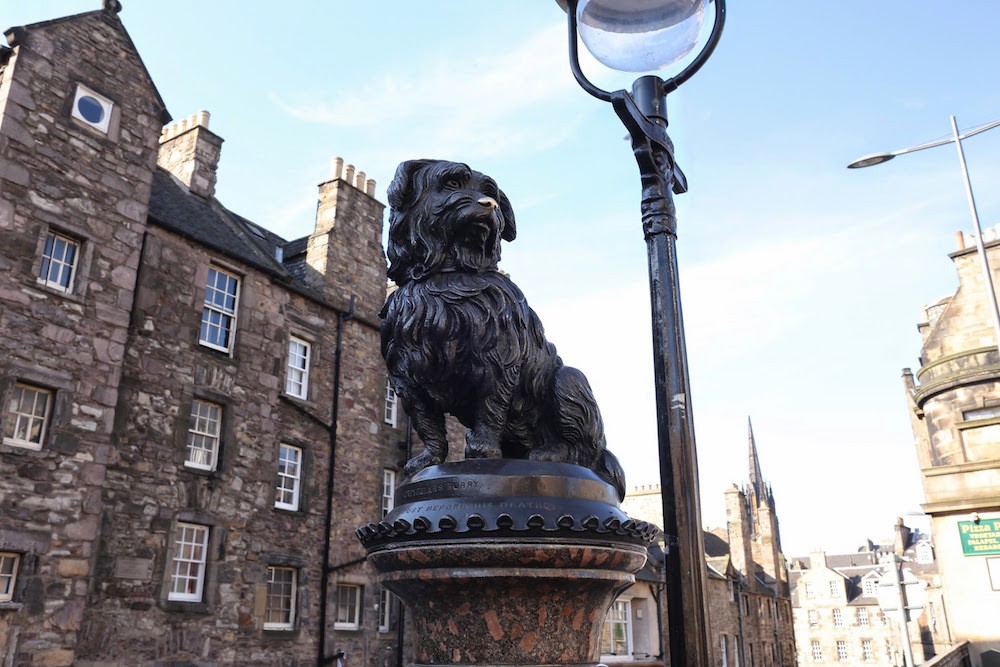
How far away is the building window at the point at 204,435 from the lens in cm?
1513

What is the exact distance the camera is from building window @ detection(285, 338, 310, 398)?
1806cm

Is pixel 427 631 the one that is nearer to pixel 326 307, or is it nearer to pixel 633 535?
pixel 633 535

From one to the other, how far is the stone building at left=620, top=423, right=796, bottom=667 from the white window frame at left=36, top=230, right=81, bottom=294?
20.9m

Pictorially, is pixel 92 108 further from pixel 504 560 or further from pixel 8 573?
pixel 504 560

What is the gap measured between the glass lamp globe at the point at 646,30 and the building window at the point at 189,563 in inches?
543

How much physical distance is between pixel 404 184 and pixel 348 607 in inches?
655

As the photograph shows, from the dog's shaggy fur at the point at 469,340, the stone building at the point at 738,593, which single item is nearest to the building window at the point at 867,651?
the stone building at the point at 738,593

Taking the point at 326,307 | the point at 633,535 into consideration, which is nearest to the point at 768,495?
the point at 326,307

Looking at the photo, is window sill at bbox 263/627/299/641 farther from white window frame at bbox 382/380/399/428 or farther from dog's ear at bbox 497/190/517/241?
dog's ear at bbox 497/190/517/241

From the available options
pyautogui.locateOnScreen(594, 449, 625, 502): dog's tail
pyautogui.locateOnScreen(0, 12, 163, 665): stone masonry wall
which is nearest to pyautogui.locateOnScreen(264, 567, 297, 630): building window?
pyautogui.locateOnScreen(0, 12, 163, 665): stone masonry wall

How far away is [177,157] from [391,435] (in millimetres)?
9048

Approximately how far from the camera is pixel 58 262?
1303 cm

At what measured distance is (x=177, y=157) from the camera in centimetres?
1902

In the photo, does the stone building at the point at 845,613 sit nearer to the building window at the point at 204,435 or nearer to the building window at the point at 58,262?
the building window at the point at 204,435
